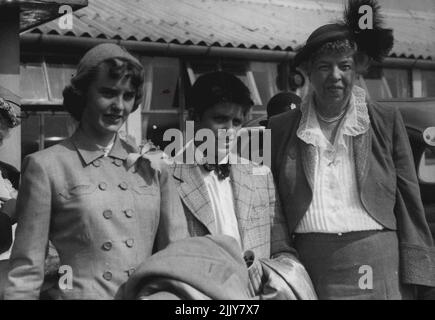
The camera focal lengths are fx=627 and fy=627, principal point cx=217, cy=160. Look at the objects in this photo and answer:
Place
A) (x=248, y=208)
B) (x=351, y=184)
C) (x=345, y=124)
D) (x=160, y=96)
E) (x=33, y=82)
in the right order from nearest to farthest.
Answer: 1. (x=248, y=208)
2. (x=351, y=184)
3. (x=345, y=124)
4. (x=33, y=82)
5. (x=160, y=96)

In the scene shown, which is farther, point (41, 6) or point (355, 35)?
point (41, 6)

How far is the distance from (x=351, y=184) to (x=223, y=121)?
618mm

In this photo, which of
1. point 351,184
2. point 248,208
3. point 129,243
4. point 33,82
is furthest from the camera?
point 33,82

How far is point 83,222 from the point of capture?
2.19 meters

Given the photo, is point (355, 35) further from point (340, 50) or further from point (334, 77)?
point (334, 77)

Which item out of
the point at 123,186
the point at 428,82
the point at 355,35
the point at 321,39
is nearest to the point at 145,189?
the point at 123,186

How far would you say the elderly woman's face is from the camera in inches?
109

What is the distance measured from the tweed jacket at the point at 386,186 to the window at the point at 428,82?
9.79 metres

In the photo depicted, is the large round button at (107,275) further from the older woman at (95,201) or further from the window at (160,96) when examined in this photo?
the window at (160,96)

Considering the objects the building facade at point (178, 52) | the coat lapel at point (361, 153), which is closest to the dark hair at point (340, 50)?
the coat lapel at point (361, 153)

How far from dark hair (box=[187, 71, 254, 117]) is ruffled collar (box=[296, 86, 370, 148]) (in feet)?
0.99

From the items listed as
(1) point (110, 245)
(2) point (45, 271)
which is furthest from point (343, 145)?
(2) point (45, 271)
